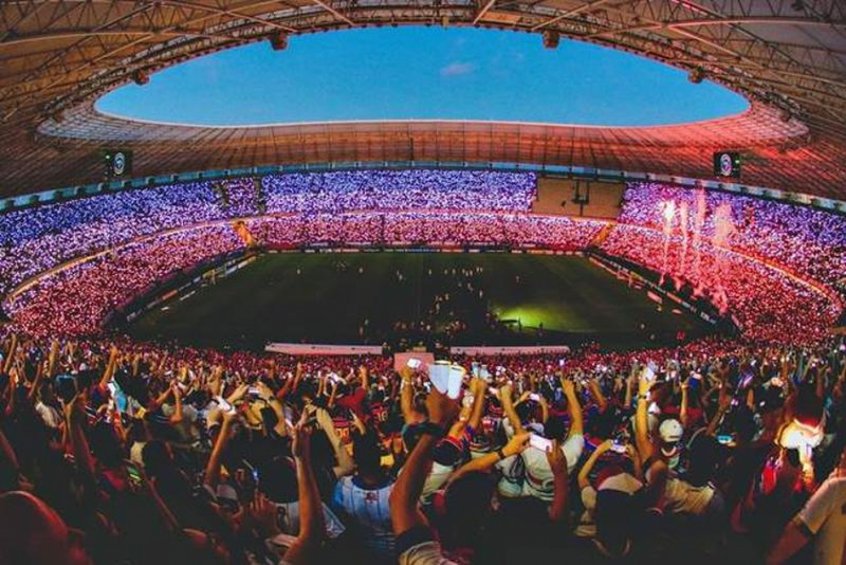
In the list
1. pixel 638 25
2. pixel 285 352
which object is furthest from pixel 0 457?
pixel 285 352

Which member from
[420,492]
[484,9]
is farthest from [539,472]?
[484,9]

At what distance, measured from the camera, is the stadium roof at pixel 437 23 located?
21375 mm

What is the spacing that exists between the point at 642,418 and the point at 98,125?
162 feet

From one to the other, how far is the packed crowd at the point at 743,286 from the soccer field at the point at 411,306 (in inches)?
117

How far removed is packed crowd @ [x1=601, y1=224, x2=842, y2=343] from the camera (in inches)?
1284

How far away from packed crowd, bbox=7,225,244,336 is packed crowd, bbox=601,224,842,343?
33.0 meters

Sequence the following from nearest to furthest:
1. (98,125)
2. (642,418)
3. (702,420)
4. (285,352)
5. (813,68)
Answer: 1. (642,418)
2. (702,420)
3. (813,68)
4. (285,352)
5. (98,125)

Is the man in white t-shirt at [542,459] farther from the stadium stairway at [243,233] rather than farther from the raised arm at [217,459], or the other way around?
Answer: the stadium stairway at [243,233]

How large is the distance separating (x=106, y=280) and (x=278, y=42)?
Answer: 88.5 ft

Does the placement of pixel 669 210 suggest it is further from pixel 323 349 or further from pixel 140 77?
pixel 140 77

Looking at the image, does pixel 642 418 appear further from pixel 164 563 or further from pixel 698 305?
pixel 698 305

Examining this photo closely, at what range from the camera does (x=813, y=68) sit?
24.7 meters

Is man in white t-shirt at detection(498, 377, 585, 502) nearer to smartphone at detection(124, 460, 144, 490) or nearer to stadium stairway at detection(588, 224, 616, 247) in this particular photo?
smartphone at detection(124, 460, 144, 490)

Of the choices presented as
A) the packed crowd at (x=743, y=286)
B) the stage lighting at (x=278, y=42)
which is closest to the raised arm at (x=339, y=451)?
the stage lighting at (x=278, y=42)
